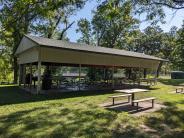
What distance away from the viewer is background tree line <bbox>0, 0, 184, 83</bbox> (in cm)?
1386

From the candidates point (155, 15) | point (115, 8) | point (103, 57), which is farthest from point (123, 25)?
point (115, 8)

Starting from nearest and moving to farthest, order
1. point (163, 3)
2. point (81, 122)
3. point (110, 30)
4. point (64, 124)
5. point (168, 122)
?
point (64, 124) → point (81, 122) → point (168, 122) → point (163, 3) → point (110, 30)

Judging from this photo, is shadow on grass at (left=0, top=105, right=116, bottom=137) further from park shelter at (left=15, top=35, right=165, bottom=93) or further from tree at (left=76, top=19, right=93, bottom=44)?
tree at (left=76, top=19, right=93, bottom=44)

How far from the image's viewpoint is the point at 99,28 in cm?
4484

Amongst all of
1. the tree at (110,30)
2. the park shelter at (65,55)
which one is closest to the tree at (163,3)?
the park shelter at (65,55)

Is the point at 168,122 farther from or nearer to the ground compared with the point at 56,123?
nearer to the ground

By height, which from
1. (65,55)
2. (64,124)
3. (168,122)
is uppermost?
(65,55)

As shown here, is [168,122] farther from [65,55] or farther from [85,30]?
[85,30]

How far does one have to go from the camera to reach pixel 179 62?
45.5 meters

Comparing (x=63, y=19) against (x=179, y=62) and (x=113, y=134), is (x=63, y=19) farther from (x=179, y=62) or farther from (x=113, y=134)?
(x=113, y=134)

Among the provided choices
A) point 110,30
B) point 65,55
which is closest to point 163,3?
point 65,55

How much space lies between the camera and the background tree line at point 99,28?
1386 cm

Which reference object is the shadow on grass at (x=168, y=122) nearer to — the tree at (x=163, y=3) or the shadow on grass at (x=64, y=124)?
the shadow on grass at (x=64, y=124)

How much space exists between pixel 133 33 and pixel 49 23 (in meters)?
17.0
